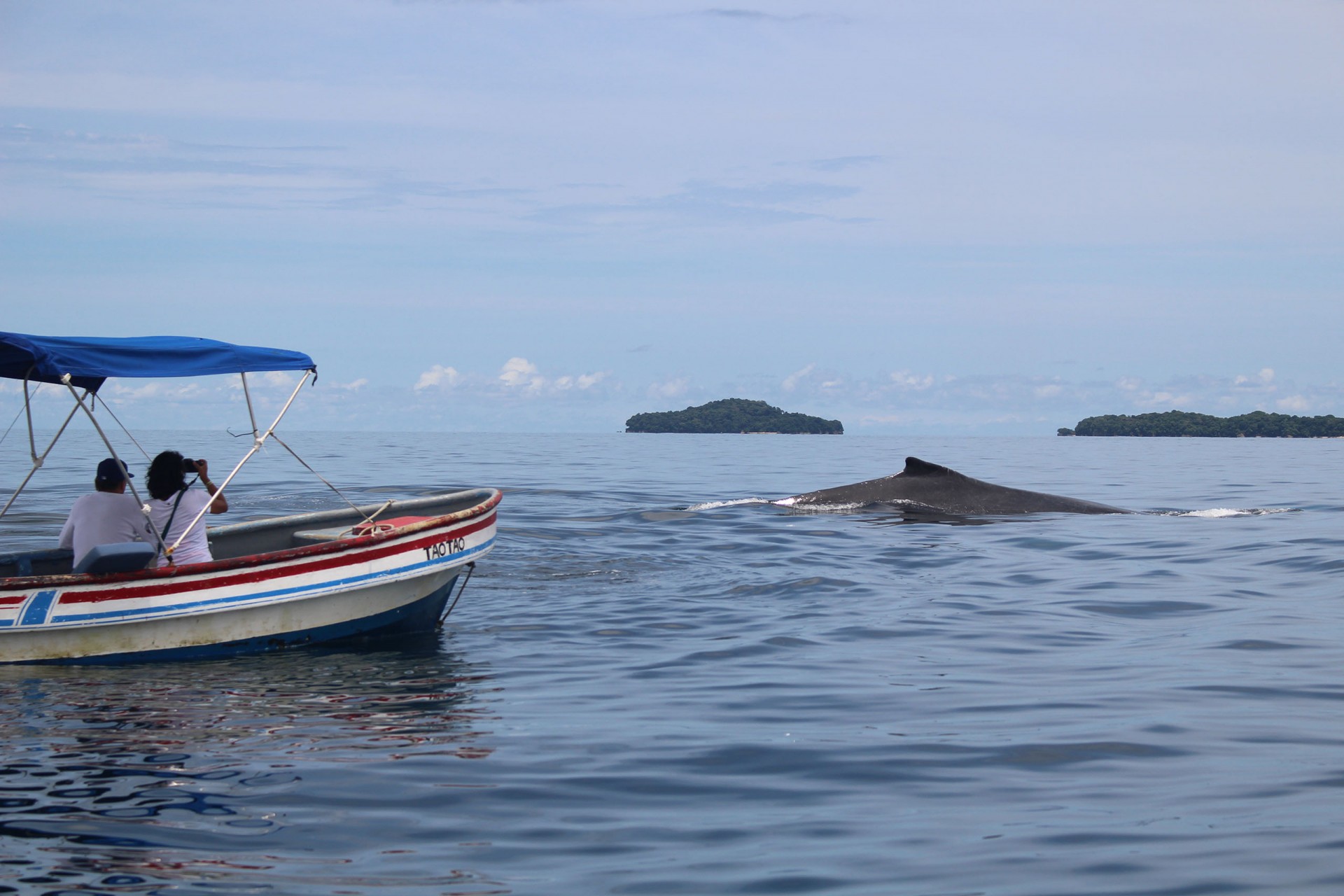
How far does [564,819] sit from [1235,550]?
600 inches

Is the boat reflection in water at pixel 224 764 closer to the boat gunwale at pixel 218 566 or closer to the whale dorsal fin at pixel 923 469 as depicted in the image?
the boat gunwale at pixel 218 566

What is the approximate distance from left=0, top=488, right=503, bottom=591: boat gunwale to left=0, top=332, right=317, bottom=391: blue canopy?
1.95 m

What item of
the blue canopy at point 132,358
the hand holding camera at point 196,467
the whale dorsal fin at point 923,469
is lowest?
the whale dorsal fin at point 923,469

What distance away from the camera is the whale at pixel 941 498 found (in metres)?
24.4

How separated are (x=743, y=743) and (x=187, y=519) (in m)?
7.27

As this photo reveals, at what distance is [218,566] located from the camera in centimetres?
1205

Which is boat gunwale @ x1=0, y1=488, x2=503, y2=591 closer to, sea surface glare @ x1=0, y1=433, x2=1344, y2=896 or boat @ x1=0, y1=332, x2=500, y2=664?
boat @ x1=0, y1=332, x2=500, y2=664

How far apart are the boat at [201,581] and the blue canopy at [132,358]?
1 centimetres

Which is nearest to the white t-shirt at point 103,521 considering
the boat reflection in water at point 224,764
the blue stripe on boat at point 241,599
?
the blue stripe on boat at point 241,599

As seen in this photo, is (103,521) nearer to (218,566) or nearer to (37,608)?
(37,608)

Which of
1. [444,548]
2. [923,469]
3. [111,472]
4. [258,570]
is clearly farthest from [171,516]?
[923,469]

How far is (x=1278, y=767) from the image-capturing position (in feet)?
24.8

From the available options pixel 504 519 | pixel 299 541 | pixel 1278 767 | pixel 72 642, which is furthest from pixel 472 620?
pixel 504 519

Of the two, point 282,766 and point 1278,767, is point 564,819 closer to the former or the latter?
point 282,766
